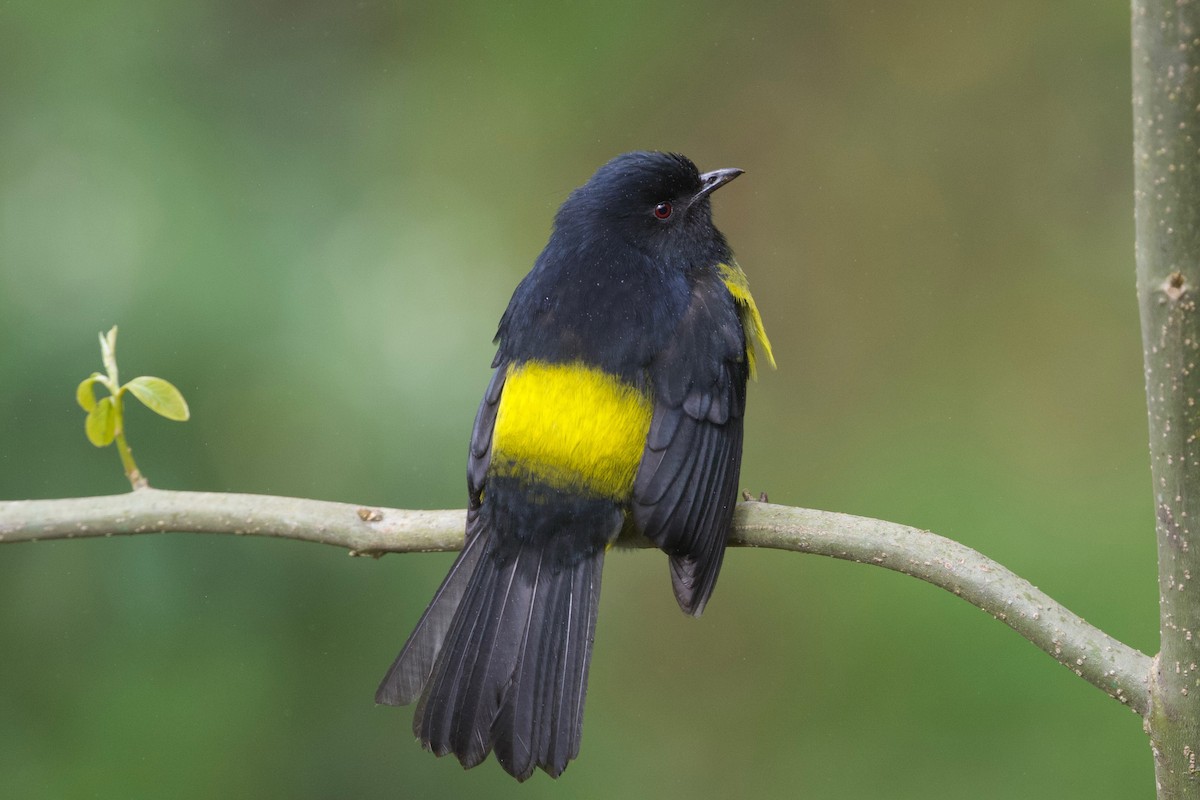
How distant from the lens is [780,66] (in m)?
4.34

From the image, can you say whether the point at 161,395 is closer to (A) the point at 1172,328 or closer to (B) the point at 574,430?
(B) the point at 574,430

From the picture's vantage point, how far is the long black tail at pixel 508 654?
7.20 ft

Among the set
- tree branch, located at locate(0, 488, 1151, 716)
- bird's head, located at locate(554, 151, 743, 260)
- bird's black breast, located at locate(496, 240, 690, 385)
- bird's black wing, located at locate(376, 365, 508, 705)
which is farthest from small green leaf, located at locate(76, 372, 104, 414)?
bird's head, located at locate(554, 151, 743, 260)

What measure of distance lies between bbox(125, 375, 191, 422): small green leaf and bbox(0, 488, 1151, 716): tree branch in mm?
232

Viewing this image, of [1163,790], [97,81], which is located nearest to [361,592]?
[97,81]

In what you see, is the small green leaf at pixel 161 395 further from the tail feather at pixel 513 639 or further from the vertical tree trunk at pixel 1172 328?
Answer: the vertical tree trunk at pixel 1172 328

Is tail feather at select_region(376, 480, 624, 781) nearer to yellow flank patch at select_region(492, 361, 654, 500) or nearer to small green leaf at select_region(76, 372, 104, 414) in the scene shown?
yellow flank patch at select_region(492, 361, 654, 500)

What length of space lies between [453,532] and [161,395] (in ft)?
1.99

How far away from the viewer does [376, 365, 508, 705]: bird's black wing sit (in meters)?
2.30

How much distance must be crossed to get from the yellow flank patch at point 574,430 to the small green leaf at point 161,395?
2.05 ft

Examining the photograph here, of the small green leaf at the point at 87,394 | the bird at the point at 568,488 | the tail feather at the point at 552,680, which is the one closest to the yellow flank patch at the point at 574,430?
the bird at the point at 568,488

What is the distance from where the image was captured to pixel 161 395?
2.01 meters

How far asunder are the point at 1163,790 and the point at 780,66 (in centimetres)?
316

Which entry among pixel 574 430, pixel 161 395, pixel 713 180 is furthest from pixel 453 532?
pixel 713 180
